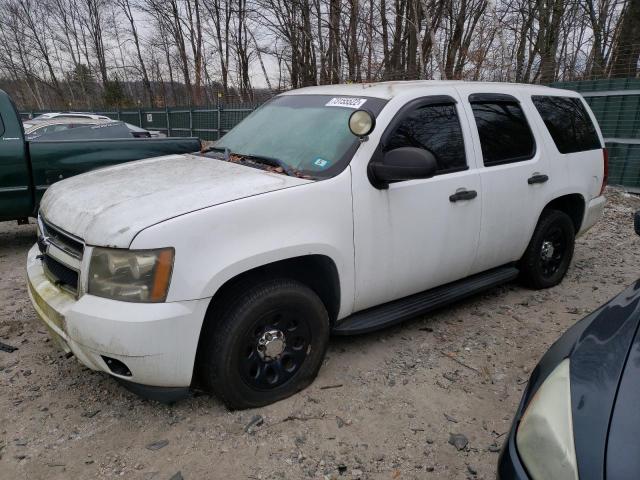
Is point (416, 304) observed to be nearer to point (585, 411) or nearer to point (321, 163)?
point (321, 163)

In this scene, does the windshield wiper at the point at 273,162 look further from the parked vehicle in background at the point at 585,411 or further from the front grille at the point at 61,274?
the parked vehicle in background at the point at 585,411

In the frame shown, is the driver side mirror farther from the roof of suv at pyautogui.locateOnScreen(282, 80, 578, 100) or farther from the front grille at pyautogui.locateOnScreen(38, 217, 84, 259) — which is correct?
the front grille at pyautogui.locateOnScreen(38, 217, 84, 259)

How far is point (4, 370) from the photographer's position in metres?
3.09

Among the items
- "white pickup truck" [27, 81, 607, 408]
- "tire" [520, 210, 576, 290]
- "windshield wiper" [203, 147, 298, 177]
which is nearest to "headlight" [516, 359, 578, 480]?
"white pickup truck" [27, 81, 607, 408]

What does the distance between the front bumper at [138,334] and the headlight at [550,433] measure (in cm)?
147

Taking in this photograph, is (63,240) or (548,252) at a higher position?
(63,240)

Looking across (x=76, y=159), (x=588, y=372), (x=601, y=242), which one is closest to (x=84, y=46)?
(x=76, y=159)

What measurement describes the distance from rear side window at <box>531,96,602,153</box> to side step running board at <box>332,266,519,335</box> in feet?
4.08

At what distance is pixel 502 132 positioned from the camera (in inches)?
147

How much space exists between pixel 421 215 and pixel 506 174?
983mm

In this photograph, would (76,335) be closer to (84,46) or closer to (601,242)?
(601,242)

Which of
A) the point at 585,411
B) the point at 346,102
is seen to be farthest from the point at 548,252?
the point at 585,411

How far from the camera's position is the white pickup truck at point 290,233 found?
7.38 ft

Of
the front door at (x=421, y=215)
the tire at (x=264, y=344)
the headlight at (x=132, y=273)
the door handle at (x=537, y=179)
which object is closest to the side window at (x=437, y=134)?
the front door at (x=421, y=215)
